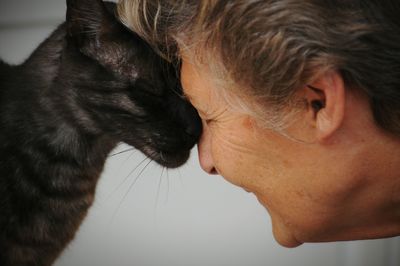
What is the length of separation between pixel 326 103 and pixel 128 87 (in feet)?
1.42

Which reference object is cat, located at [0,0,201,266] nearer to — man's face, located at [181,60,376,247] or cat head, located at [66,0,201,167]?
cat head, located at [66,0,201,167]

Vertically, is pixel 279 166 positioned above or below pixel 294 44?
below

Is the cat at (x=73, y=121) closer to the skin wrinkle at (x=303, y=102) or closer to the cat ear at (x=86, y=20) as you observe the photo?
the cat ear at (x=86, y=20)

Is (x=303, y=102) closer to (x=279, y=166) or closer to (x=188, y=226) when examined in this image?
(x=279, y=166)

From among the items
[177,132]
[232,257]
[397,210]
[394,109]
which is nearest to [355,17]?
[394,109]

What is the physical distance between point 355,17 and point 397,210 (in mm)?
352

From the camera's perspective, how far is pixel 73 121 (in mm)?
1058

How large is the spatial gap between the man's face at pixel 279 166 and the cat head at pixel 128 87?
144 mm

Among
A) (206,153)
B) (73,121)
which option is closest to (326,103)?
(206,153)

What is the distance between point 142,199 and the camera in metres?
1.49

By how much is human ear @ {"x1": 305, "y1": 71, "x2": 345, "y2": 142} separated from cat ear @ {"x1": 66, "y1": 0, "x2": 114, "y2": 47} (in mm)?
408

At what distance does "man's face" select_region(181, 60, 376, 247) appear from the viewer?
2.27 feet

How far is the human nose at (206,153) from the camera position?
0.84 meters

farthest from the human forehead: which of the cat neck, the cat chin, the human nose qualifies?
the cat neck
